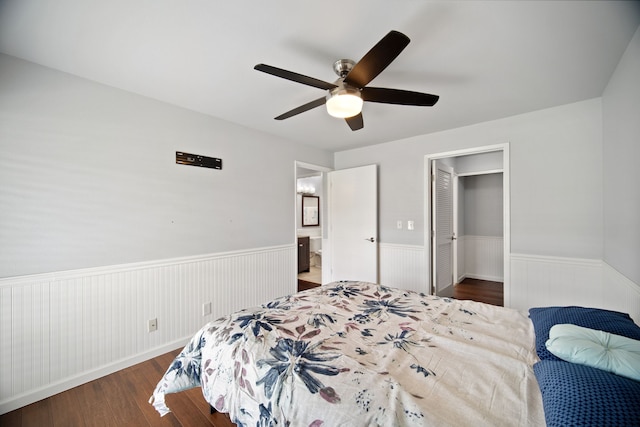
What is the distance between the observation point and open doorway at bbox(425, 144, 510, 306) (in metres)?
3.55

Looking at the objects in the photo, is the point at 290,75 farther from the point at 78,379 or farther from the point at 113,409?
the point at 78,379

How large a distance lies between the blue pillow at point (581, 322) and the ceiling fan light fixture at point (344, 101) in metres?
1.66

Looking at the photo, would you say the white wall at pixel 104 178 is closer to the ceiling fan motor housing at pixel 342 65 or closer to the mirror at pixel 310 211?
the ceiling fan motor housing at pixel 342 65

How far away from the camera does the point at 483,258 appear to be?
16.9 ft

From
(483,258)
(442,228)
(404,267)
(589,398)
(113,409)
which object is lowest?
(113,409)

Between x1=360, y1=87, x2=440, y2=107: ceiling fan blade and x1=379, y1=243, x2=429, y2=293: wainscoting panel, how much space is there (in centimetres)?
219

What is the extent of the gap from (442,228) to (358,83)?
287cm

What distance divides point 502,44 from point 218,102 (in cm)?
230

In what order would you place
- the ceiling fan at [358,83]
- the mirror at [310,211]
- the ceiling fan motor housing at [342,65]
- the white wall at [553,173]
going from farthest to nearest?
the mirror at [310,211], the white wall at [553,173], the ceiling fan motor housing at [342,65], the ceiling fan at [358,83]

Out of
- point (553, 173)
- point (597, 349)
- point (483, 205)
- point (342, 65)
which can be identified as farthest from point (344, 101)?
point (483, 205)

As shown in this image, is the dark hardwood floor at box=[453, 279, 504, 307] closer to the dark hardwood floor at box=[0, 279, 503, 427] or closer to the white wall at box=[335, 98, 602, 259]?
the white wall at box=[335, 98, 602, 259]

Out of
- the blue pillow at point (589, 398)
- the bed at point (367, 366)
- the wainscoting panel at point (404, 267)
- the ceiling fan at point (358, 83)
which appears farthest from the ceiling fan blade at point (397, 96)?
the wainscoting panel at point (404, 267)

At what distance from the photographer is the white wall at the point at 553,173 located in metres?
2.48

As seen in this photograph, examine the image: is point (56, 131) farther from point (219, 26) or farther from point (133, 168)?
point (219, 26)
